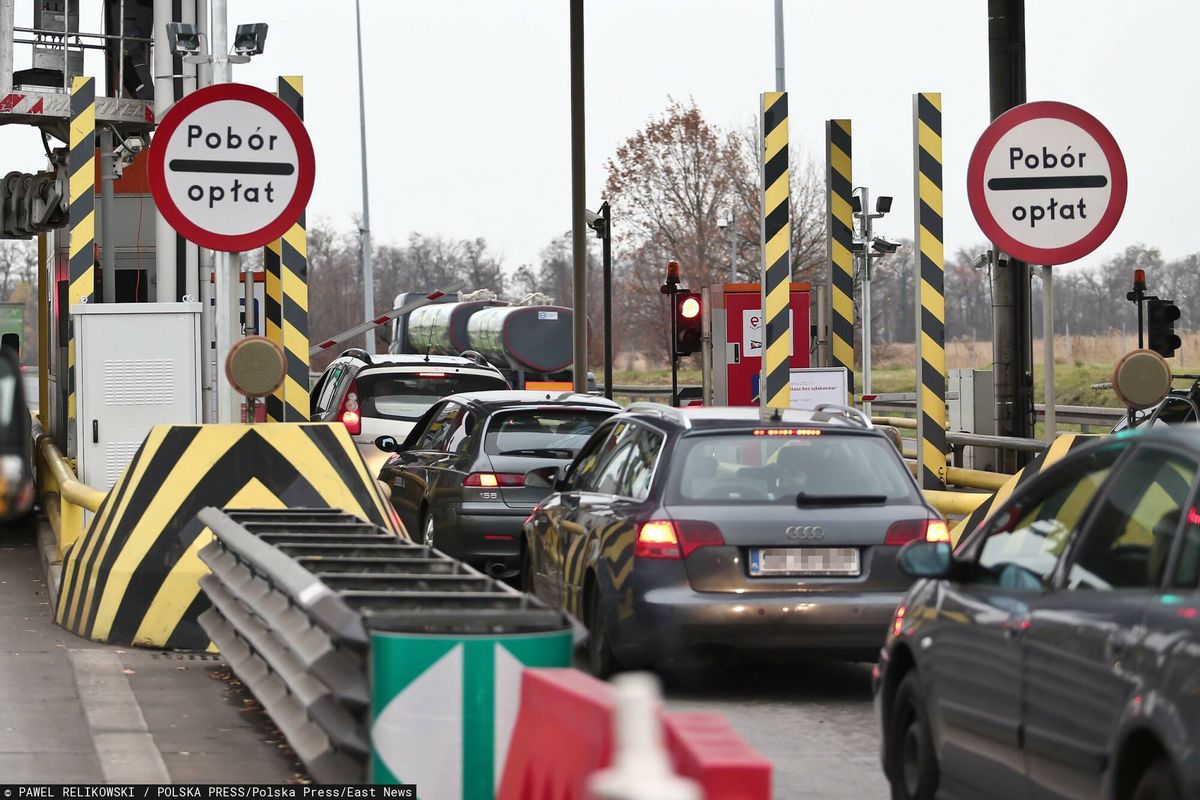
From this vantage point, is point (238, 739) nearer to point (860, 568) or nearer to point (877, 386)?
point (860, 568)

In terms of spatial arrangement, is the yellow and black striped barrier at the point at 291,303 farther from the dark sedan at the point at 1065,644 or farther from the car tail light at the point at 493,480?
the dark sedan at the point at 1065,644

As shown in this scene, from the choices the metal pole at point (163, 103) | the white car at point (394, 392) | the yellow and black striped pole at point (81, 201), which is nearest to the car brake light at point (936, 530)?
the yellow and black striped pole at point (81, 201)

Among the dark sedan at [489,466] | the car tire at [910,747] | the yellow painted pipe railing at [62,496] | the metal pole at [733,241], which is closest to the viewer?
the car tire at [910,747]

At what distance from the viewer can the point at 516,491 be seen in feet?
48.8

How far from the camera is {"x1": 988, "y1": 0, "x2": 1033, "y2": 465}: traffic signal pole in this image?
637 inches

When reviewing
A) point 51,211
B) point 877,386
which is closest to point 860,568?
point 51,211

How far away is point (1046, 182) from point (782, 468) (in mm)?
2643

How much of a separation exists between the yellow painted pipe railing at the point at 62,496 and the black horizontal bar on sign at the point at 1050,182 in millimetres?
5588

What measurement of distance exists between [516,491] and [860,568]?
521cm

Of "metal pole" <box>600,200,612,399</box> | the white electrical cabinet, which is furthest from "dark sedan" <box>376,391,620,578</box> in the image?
"metal pole" <box>600,200,612,399</box>

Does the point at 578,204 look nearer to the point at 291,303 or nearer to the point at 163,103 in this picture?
the point at 163,103

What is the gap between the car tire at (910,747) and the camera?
6.71m

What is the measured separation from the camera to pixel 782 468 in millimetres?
10375

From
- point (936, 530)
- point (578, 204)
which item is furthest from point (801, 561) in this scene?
point (578, 204)
